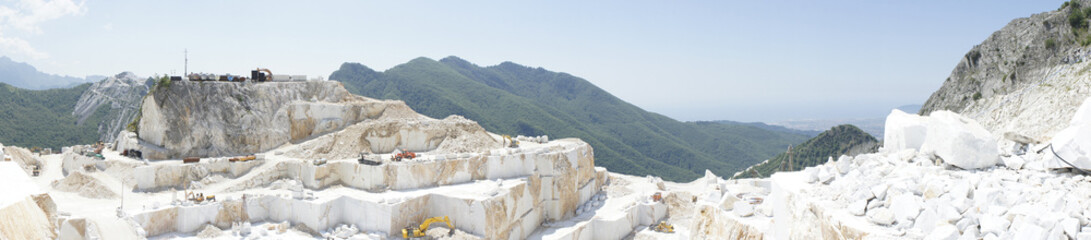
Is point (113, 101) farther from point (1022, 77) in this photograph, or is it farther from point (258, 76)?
point (1022, 77)

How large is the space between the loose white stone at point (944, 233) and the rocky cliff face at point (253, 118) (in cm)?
2283

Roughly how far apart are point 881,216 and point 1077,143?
2305 mm

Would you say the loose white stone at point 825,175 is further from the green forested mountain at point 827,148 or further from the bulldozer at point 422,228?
the green forested mountain at point 827,148

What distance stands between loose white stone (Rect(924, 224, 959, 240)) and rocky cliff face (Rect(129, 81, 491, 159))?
74.9 feet

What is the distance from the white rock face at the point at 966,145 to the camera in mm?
7316

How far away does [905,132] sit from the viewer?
357 inches

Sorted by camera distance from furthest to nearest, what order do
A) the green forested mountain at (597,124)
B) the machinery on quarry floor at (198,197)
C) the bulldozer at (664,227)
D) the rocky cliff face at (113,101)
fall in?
the green forested mountain at (597,124) < the rocky cliff face at (113,101) < the bulldozer at (664,227) < the machinery on quarry floor at (198,197)

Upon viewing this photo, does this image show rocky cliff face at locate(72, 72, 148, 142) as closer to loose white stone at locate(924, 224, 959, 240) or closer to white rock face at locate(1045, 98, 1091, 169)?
loose white stone at locate(924, 224, 959, 240)

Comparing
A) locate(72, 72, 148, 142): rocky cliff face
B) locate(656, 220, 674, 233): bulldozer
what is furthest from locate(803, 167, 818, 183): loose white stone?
locate(72, 72, 148, 142): rocky cliff face

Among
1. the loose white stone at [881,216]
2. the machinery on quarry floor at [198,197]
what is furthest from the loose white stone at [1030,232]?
the machinery on quarry floor at [198,197]

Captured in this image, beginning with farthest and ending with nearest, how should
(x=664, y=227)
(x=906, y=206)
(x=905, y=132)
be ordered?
(x=664, y=227)
(x=905, y=132)
(x=906, y=206)

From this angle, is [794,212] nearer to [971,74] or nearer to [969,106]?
[969,106]

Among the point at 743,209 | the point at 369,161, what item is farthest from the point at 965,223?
the point at 369,161

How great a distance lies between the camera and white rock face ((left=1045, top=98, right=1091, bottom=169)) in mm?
6250
